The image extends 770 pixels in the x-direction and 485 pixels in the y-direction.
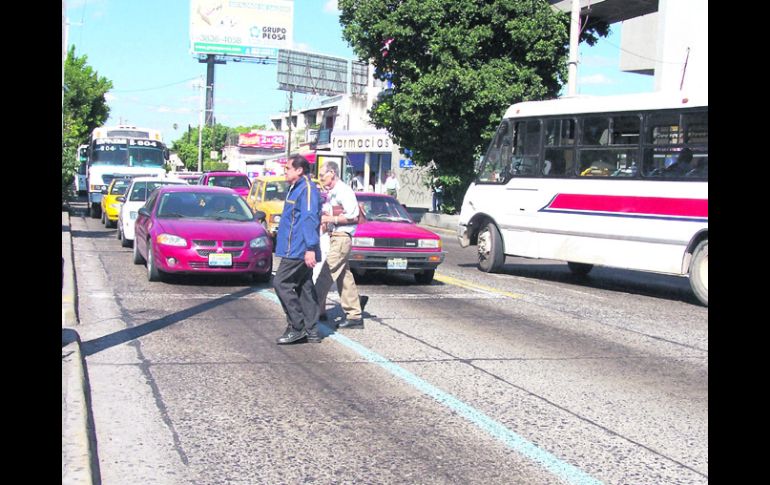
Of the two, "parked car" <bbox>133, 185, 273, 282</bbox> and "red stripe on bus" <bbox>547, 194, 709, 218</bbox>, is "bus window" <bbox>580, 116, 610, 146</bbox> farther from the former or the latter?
"parked car" <bbox>133, 185, 273, 282</bbox>

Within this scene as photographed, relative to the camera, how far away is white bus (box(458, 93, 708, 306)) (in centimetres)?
1314

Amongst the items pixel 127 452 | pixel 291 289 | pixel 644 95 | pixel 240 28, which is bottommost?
pixel 127 452

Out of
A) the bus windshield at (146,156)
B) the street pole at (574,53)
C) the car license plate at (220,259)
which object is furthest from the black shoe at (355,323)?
the bus windshield at (146,156)

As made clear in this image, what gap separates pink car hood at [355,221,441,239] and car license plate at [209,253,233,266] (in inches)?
81.9

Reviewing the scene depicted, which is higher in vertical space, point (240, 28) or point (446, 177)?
point (240, 28)

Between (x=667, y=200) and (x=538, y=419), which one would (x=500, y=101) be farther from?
(x=538, y=419)

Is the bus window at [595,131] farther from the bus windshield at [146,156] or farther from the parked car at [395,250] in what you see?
the bus windshield at [146,156]

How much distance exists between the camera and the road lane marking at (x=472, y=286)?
13.6 meters

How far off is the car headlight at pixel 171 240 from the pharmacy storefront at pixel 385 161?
121ft

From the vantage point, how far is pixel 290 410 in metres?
6.45

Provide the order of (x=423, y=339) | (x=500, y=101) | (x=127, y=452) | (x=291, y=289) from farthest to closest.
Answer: (x=500, y=101) → (x=423, y=339) → (x=291, y=289) → (x=127, y=452)

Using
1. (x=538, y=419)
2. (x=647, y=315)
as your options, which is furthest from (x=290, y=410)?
(x=647, y=315)

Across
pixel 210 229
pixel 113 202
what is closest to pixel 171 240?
pixel 210 229
